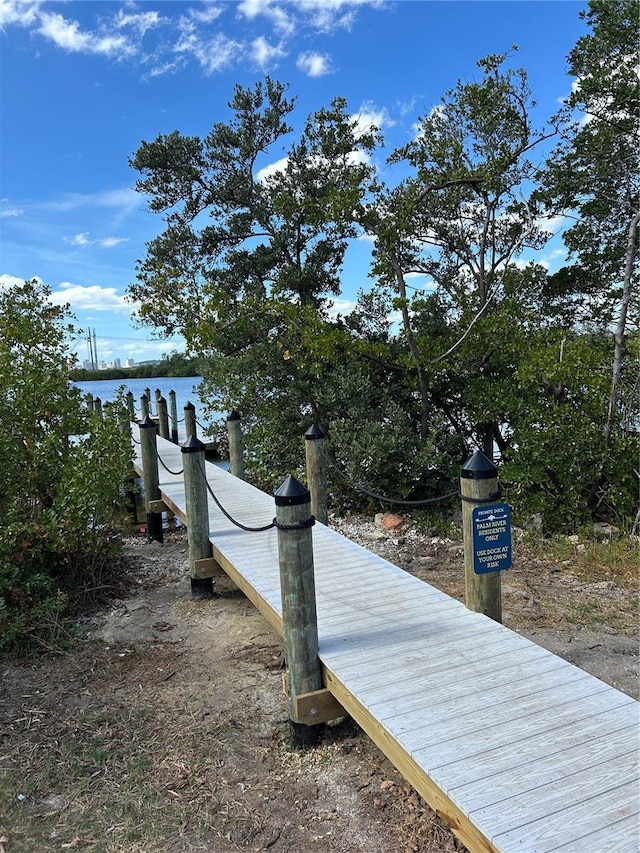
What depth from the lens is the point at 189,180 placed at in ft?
35.0

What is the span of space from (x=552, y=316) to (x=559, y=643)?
23.5 feet

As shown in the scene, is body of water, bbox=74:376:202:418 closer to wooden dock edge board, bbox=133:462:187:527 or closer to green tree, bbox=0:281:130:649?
green tree, bbox=0:281:130:649

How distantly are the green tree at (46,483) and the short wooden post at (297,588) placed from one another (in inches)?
101

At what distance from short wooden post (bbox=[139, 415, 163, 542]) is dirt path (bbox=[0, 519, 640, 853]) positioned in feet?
9.07

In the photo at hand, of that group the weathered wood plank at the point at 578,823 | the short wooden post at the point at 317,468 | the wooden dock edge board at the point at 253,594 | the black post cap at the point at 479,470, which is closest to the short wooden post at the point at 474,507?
the black post cap at the point at 479,470

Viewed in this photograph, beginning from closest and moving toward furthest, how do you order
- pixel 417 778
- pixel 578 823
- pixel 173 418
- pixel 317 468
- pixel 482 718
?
pixel 578 823 → pixel 417 778 → pixel 482 718 → pixel 317 468 → pixel 173 418

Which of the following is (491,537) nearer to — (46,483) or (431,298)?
(46,483)

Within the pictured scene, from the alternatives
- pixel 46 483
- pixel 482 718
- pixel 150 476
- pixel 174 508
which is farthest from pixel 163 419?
pixel 482 718

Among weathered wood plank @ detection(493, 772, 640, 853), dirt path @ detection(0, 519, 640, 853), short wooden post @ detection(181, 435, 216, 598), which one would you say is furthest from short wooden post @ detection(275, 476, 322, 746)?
short wooden post @ detection(181, 435, 216, 598)

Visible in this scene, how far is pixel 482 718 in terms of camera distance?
270 centimetres

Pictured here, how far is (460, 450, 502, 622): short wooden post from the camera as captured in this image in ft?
11.4

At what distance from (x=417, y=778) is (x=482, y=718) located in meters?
0.42

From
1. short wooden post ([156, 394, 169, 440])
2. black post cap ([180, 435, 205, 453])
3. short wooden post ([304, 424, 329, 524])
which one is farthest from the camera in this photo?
short wooden post ([156, 394, 169, 440])

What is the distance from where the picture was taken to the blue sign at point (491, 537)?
3.49m
